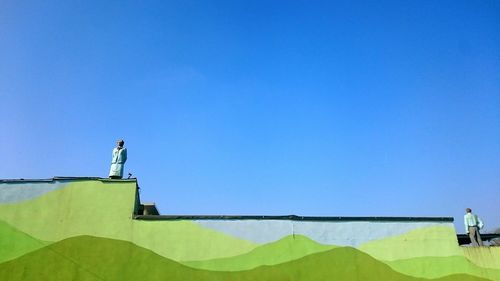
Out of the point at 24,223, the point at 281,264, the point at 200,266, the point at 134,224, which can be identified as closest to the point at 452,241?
the point at 281,264

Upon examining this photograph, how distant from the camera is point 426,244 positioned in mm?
15961

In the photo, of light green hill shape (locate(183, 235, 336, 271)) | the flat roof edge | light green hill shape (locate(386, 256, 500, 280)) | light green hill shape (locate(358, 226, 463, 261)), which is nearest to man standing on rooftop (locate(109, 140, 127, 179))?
the flat roof edge

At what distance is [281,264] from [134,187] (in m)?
6.04

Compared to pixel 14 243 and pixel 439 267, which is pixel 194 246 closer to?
pixel 14 243

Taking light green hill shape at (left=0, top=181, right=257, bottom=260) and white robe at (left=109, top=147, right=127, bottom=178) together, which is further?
white robe at (left=109, top=147, right=127, bottom=178)

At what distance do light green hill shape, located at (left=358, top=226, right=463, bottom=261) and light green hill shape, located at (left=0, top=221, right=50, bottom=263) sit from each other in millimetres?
11692

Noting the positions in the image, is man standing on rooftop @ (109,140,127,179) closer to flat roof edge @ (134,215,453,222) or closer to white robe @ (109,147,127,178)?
white robe @ (109,147,127,178)

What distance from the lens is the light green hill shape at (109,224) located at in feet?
49.2

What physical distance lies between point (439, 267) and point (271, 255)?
20.5 feet

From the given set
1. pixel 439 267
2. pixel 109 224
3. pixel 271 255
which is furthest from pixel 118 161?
pixel 439 267

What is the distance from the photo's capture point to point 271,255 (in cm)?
1530

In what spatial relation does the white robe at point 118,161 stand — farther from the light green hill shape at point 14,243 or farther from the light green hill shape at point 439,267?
the light green hill shape at point 439,267

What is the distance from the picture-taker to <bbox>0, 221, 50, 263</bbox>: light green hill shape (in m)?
14.6

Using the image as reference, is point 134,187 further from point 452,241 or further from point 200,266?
point 452,241
